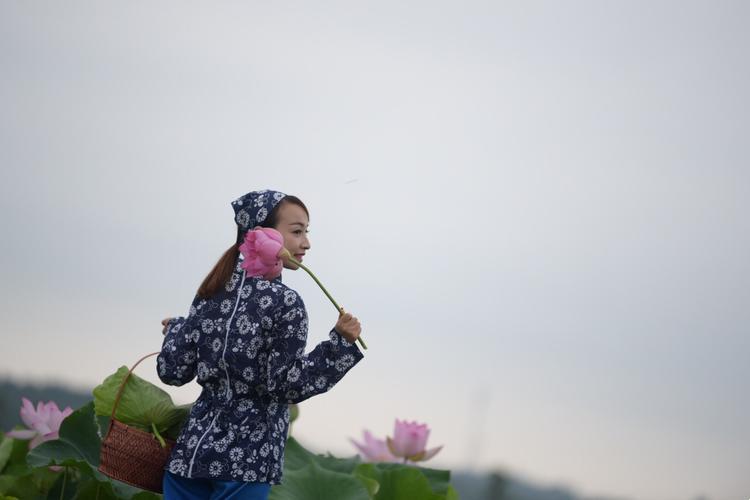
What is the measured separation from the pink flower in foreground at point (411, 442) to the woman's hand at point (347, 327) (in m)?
0.88

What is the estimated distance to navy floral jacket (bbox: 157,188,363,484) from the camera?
1823 millimetres

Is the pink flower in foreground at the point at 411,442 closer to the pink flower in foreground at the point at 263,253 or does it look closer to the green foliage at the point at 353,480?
the green foliage at the point at 353,480

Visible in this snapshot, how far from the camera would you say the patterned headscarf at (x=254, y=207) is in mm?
1944

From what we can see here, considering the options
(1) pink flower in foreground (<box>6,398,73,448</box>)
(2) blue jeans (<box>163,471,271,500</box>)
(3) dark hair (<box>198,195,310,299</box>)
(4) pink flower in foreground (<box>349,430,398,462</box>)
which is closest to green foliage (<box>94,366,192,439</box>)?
(2) blue jeans (<box>163,471,271,500</box>)

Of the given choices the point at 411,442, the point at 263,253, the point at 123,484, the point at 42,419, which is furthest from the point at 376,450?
the point at 263,253

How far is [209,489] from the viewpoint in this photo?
1.89 meters

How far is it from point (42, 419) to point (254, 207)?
3.39 ft

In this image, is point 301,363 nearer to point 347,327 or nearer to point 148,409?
point 347,327

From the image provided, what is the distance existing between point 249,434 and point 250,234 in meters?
0.36

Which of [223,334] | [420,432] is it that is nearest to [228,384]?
[223,334]

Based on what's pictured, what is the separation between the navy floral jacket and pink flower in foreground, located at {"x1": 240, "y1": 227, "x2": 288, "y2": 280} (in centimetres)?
13

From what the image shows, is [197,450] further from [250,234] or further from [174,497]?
[250,234]

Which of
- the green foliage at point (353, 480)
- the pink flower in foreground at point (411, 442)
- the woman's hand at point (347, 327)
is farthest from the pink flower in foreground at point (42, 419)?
the woman's hand at point (347, 327)

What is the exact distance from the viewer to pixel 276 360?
184 cm
